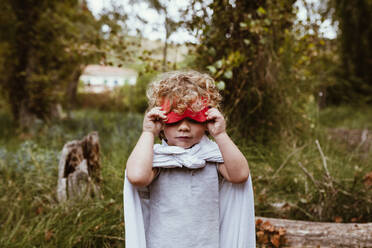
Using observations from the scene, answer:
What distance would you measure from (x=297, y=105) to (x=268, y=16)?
1.59 m

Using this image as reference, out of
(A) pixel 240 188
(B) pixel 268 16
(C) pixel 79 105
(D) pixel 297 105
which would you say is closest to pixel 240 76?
(B) pixel 268 16

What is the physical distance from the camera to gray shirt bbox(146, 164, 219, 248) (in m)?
1.54

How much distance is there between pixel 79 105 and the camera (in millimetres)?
16531

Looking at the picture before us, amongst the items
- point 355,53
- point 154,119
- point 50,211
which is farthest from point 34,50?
point 355,53

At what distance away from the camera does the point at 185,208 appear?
1.54m

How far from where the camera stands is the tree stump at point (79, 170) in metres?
2.99

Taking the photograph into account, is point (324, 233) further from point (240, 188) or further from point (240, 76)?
point (240, 76)

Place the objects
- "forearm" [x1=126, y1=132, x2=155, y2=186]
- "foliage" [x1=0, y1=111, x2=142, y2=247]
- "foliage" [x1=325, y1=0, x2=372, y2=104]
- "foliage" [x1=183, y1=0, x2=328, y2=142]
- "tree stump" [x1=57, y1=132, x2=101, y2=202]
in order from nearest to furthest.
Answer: "forearm" [x1=126, y1=132, x2=155, y2=186] → "foliage" [x1=0, y1=111, x2=142, y2=247] → "tree stump" [x1=57, y1=132, x2=101, y2=202] → "foliage" [x1=183, y1=0, x2=328, y2=142] → "foliage" [x1=325, y1=0, x2=372, y2=104]

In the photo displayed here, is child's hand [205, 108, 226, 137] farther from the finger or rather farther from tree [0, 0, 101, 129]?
A: tree [0, 0, 101, 129]

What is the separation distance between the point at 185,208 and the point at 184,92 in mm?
574

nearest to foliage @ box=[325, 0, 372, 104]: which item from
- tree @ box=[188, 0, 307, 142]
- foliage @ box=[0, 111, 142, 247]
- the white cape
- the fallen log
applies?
tree @ box=[188, 0, 307, 142]

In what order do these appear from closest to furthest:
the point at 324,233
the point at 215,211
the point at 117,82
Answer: the point at 215,211
the point at 324,233
the point at 117,82

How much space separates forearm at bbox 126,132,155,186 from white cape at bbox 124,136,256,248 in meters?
0.07

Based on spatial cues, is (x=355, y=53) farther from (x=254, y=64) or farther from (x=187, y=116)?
(x=187, y=116)
